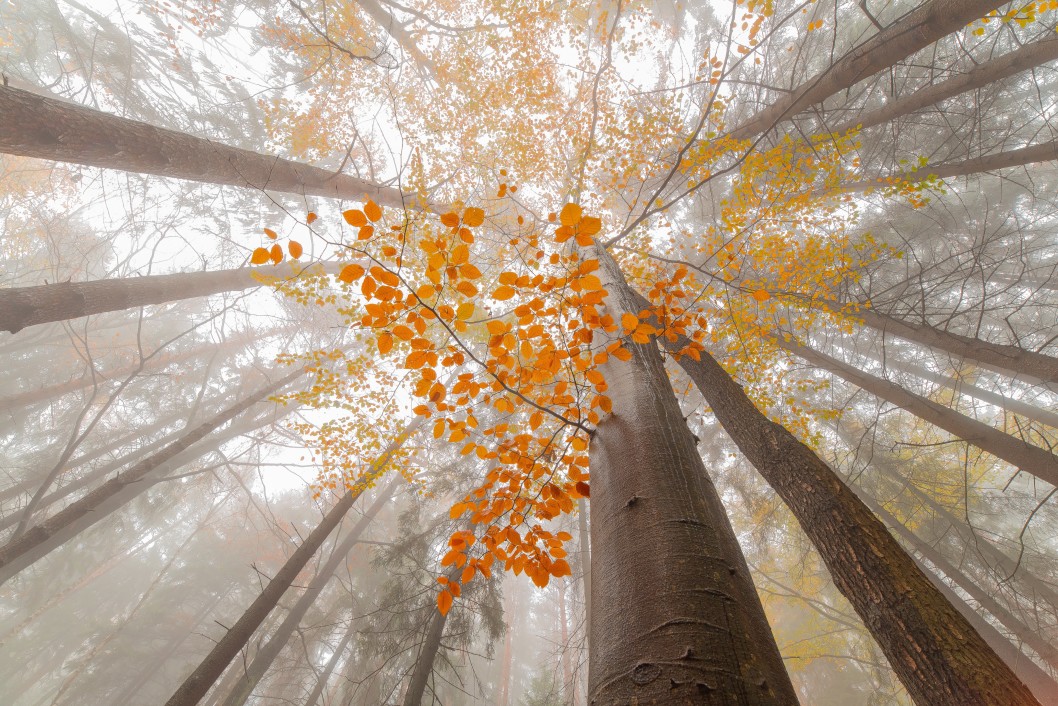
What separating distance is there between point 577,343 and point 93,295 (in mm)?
5186

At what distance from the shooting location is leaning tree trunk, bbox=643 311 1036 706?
1487mm

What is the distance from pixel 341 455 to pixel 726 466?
8.96 meters

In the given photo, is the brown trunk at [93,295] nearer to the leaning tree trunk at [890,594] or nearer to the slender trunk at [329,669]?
the leaning tree trunk at [890,594]

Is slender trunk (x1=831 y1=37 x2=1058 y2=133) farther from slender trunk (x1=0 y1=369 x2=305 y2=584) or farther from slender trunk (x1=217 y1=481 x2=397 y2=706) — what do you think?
slender trunk (x1=0 y1=369 x2=305 y2=584)

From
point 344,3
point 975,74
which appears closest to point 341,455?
point 975,74

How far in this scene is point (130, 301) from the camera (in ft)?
14.9

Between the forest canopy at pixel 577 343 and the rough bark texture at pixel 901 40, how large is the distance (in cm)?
Answer: 3

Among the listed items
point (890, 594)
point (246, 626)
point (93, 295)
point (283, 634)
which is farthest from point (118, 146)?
point (283, 634)

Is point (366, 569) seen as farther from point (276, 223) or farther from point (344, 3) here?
point (344, 3)

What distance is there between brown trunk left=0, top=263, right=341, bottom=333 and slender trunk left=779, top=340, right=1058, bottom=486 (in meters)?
7.64

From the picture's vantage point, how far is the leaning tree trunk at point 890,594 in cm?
149

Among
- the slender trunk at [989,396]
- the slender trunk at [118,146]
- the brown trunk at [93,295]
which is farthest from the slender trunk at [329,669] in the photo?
the slender trunk at [989,396]

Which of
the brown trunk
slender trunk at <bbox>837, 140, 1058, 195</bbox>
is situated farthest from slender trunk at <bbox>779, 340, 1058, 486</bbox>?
the brown trunk

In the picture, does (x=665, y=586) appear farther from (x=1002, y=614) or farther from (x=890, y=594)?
(x=1002, y=614)
